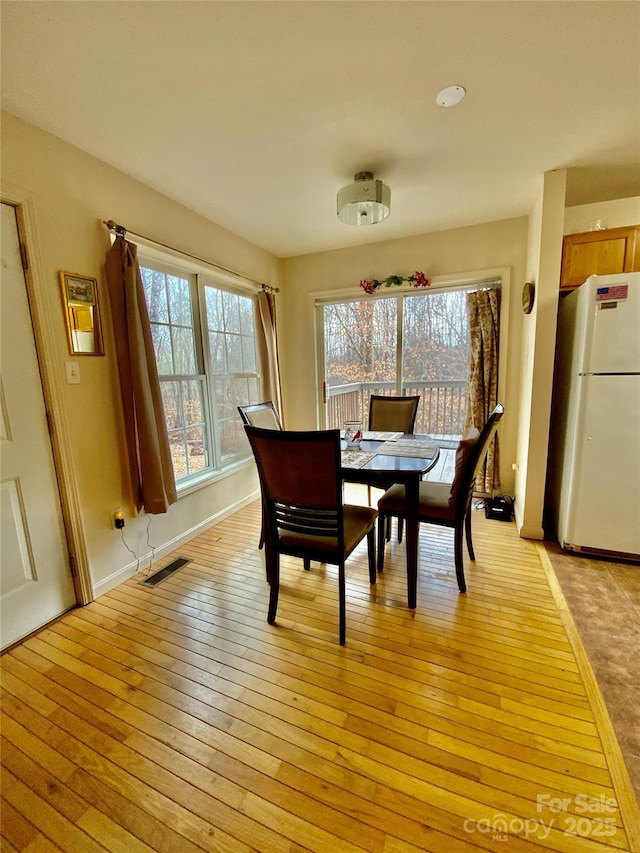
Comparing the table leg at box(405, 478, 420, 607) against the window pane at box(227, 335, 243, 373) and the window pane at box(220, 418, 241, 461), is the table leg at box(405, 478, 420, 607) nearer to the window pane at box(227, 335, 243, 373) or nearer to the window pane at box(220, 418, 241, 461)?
the window pane at box(220, 418, 241, 461)

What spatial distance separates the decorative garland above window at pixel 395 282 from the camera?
3.30 m

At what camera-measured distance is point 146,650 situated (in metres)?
1.65

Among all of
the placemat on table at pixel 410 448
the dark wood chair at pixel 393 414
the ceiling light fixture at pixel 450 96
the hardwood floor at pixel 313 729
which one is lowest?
the hardwood floor at pixel 313 729

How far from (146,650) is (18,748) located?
0.50 metres

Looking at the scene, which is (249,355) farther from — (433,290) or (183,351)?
(433,290)

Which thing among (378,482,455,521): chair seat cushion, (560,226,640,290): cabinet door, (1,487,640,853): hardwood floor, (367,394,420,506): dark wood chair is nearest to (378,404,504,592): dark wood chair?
(378,482,455,521): chair seat cushion

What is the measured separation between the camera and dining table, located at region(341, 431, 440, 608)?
177 cm

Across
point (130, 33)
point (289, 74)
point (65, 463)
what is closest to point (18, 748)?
point (65, 463)

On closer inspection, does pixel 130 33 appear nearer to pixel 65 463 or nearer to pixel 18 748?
pixel 65 463

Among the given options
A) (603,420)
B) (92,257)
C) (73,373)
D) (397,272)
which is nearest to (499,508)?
(603,420)

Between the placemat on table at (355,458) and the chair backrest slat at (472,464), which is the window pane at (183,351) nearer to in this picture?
the placemat on table at (355,458)

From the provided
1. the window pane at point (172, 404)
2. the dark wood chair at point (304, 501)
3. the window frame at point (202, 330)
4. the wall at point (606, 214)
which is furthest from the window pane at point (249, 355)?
the wall at point (606, 214)

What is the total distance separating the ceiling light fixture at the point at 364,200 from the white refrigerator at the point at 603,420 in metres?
1.34

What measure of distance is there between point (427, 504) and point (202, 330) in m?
2.20
